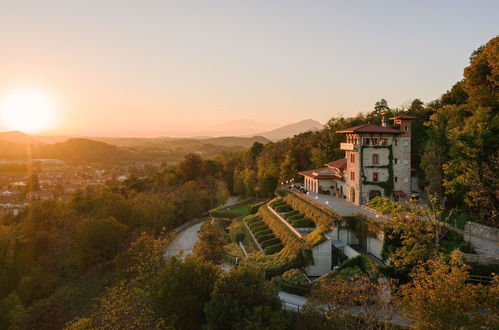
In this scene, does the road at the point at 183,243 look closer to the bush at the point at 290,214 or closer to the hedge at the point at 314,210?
the bush at the point at 290,214

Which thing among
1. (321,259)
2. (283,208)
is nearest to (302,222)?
(321,259)

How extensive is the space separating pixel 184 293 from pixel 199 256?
9.05 metres

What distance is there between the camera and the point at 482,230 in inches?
921

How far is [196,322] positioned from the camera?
18984 mm

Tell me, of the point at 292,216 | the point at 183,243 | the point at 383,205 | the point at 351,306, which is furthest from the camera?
the point at 183,243

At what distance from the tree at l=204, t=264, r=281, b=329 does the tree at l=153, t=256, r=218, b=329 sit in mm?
1737

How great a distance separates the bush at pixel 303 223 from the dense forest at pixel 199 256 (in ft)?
25.3

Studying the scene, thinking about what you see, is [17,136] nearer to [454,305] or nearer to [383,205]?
[383,205]

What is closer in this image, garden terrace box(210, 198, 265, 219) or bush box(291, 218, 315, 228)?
bush box(291, 218, 315, 228)

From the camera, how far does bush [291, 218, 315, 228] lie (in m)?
31.0

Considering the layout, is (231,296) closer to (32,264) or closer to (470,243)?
(470,243)

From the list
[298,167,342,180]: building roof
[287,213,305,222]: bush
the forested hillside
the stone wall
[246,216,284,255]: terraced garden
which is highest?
the forested hillside

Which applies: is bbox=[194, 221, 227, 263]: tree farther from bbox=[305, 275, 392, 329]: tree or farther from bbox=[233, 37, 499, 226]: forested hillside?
bbox=[233, 37, 499, 226]: forested hillside

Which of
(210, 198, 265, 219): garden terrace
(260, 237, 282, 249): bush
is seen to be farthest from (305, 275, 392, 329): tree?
(210, 198, 265, 219): garden terrace
